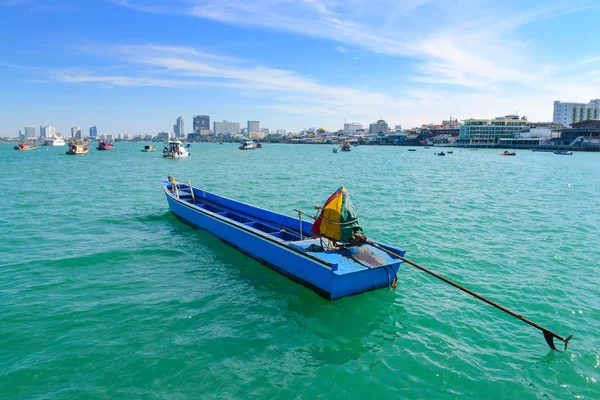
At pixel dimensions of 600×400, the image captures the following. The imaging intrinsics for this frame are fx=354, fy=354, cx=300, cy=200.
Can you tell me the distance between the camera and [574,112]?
156 meters

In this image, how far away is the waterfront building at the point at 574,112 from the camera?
15195 centimetres

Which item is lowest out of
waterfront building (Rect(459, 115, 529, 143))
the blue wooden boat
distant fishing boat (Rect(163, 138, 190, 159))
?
the blue wooden boat

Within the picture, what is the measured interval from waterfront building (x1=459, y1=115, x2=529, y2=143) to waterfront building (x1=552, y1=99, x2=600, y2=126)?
39939 millimetres

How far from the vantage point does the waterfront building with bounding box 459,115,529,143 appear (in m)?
133

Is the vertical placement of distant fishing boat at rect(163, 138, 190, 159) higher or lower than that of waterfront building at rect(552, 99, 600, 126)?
lower

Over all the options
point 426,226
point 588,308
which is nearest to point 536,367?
point 588,308

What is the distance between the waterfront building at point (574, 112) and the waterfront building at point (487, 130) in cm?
3994

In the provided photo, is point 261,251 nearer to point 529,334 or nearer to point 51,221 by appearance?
point 529,334

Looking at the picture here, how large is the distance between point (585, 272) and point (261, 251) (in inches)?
428

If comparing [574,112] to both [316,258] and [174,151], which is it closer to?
[174,151]

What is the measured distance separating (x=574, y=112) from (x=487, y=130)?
5647 cm

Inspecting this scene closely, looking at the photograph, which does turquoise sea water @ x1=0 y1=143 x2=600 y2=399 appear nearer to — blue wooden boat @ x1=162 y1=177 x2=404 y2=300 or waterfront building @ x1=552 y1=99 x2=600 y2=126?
blue wooden boat @ x1=162 y1=177 x2=404 y2=300

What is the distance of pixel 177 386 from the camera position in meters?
6.43

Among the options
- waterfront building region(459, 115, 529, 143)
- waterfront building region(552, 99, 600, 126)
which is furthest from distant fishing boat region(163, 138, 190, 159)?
waterfront building region(552, 99, 600, 126)
